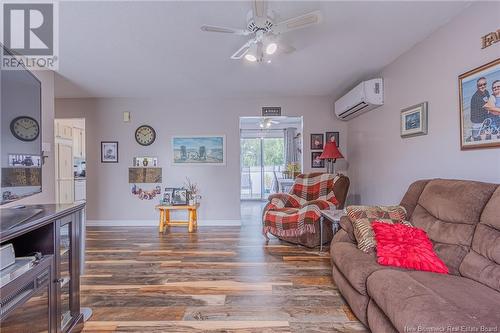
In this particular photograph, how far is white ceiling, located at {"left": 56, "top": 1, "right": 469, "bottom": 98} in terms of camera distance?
6.53 feet

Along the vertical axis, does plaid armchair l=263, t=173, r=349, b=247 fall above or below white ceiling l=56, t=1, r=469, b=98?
below

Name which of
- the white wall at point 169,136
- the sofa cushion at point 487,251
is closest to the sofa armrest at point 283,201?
the white wall at point 169,136

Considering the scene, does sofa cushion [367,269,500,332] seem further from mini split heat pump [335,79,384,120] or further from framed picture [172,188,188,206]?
framed picture [172,188,188,206]

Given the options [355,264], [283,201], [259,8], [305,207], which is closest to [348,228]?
[355,264]

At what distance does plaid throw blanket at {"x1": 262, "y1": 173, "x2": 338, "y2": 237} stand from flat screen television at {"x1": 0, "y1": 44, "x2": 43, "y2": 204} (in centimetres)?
250

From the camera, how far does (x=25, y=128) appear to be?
1430 millimetres

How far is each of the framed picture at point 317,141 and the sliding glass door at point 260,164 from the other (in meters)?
3.12

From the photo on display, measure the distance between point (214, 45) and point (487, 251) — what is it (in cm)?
260

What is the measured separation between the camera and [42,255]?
1340 millimetres

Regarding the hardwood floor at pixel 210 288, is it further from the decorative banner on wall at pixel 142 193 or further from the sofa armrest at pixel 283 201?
the decorative banner on wall at pixel 142 193

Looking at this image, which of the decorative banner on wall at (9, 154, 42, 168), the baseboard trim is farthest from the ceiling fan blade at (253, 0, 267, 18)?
the baseboard trim

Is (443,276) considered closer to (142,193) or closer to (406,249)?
(406,249)

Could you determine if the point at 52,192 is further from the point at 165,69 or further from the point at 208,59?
the point at 208,59

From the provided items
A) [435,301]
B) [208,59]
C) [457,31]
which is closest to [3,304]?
[435,301]
